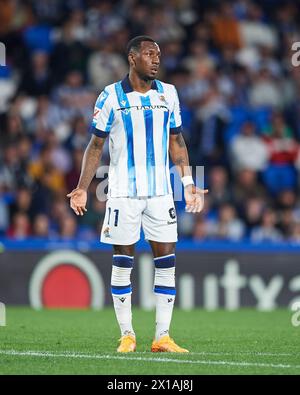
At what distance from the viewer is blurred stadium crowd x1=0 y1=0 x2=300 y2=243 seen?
15.4 m

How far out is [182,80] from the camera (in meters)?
17.6

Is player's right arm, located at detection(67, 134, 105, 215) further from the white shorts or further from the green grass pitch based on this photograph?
the green grass pitch

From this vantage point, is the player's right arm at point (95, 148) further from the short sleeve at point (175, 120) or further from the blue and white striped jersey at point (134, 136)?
the short sleeve at point (175, 120)

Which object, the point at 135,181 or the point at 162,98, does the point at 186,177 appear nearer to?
the point at 135,181

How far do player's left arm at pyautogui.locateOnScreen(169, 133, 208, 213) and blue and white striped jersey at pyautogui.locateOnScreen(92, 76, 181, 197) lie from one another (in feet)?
0.65

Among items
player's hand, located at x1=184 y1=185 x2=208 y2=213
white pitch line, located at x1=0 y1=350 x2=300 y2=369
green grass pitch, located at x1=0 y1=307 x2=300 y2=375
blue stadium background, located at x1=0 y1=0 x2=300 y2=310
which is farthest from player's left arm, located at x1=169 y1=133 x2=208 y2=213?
blue stadium background, located at x1=0 y1=0 x2=300 y2=310

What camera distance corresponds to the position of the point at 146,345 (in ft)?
29.0

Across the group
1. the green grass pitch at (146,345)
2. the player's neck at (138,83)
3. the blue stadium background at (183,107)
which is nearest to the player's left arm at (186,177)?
the player's neck at (138,83)

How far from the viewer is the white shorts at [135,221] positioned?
842 cm

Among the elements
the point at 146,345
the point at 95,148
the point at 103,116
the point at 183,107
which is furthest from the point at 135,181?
the point at 183,107

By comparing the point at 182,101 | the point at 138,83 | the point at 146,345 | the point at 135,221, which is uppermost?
the point at 182,101

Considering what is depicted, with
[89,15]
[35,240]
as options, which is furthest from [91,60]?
[35,240]

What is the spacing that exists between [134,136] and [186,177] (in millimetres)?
547

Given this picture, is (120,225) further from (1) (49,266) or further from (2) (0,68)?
(2) (0,68)
